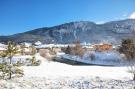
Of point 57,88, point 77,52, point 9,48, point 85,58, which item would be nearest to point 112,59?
point 85,58

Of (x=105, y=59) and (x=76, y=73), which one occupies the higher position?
(x=76, y=73)

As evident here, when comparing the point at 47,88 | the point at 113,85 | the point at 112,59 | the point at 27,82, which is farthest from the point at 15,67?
the point at 112,59

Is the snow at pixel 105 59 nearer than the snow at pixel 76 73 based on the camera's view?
No

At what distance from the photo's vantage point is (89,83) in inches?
683

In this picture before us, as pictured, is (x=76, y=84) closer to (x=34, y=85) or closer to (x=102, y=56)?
(x=34, y=85)

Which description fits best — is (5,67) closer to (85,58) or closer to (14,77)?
(14,77)

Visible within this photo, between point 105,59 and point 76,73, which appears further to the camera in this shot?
point 105,59

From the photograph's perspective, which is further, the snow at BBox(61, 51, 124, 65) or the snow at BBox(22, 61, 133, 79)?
the snow at BBox(61, 51, 124, 65)

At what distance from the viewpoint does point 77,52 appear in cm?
7962

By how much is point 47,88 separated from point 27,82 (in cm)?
260

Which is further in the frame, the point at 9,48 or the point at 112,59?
the point at 112,59

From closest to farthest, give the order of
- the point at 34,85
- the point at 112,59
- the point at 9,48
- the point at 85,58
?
the point at 34,85 → the point at 9,48 → the point at 112,59 → the point at 85,58

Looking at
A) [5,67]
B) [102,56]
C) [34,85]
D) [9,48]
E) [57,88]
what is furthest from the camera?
[102,56]

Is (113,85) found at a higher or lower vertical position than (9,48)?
lower
